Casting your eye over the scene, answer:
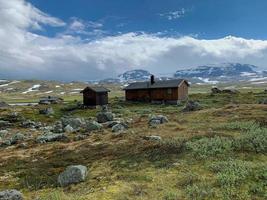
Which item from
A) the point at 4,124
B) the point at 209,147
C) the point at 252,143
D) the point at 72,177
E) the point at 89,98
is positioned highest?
the point at 252,143

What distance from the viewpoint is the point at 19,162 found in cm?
2725

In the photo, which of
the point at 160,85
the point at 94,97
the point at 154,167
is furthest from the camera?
the point at 160,85

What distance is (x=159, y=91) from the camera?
98.5m

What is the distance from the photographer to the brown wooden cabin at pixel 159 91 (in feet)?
314

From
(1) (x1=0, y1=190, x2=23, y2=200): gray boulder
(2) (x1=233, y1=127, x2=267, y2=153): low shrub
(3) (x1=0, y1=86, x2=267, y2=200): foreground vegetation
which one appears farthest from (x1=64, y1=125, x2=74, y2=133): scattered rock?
(1) (x1=0, y1=190, x2=23, y2=200): gray boulder

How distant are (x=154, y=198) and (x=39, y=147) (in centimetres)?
2110

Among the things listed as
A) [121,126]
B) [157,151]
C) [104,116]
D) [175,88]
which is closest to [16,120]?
[104,116]

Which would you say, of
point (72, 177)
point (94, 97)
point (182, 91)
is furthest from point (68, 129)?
point (182, 91)

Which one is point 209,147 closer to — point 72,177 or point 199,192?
point 199,192

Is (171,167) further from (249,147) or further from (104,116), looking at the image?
(104,116)

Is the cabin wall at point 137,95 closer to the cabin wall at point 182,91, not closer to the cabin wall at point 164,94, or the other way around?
the cabin wall at point 164,94

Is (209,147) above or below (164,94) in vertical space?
above

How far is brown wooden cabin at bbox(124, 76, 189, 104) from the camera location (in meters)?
95.8

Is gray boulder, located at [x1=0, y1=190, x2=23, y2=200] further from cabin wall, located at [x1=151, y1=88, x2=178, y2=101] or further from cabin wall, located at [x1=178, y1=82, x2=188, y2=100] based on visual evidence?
cabin wall, located at [x1=178, y1=82, x2=188, y2=100]
